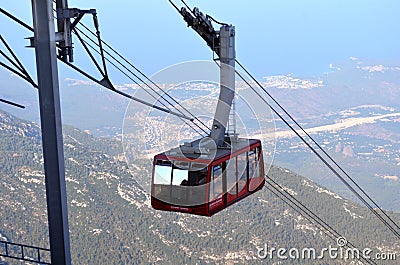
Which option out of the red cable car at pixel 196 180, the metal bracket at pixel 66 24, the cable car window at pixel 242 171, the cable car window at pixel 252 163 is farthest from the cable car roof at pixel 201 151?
the metal bracket at pixel 66 24

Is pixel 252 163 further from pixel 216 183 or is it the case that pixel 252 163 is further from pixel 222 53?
pixel 222 53

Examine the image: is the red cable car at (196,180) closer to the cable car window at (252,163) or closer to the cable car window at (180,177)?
the cable car window at (180,177)

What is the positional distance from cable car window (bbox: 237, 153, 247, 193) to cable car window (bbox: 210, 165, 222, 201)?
0.74 metres

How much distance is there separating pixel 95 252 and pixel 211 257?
40.1 ft

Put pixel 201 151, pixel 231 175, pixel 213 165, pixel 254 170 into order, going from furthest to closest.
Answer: pixel 254 170 < pixel 231 175 < pixel 201 151 < pixel 213 165

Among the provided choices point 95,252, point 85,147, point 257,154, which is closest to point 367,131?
point 85,147

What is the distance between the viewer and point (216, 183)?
11320mm

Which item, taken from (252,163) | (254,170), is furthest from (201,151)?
(254,170)

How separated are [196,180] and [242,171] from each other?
1.27 metres

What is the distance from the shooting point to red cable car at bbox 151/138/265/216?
36.7 feet

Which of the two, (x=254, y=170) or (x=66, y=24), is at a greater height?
(x=66, y=24)

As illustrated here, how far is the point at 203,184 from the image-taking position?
11148mm

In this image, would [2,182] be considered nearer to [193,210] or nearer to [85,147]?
[85,147]

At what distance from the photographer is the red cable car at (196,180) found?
36.7ft
